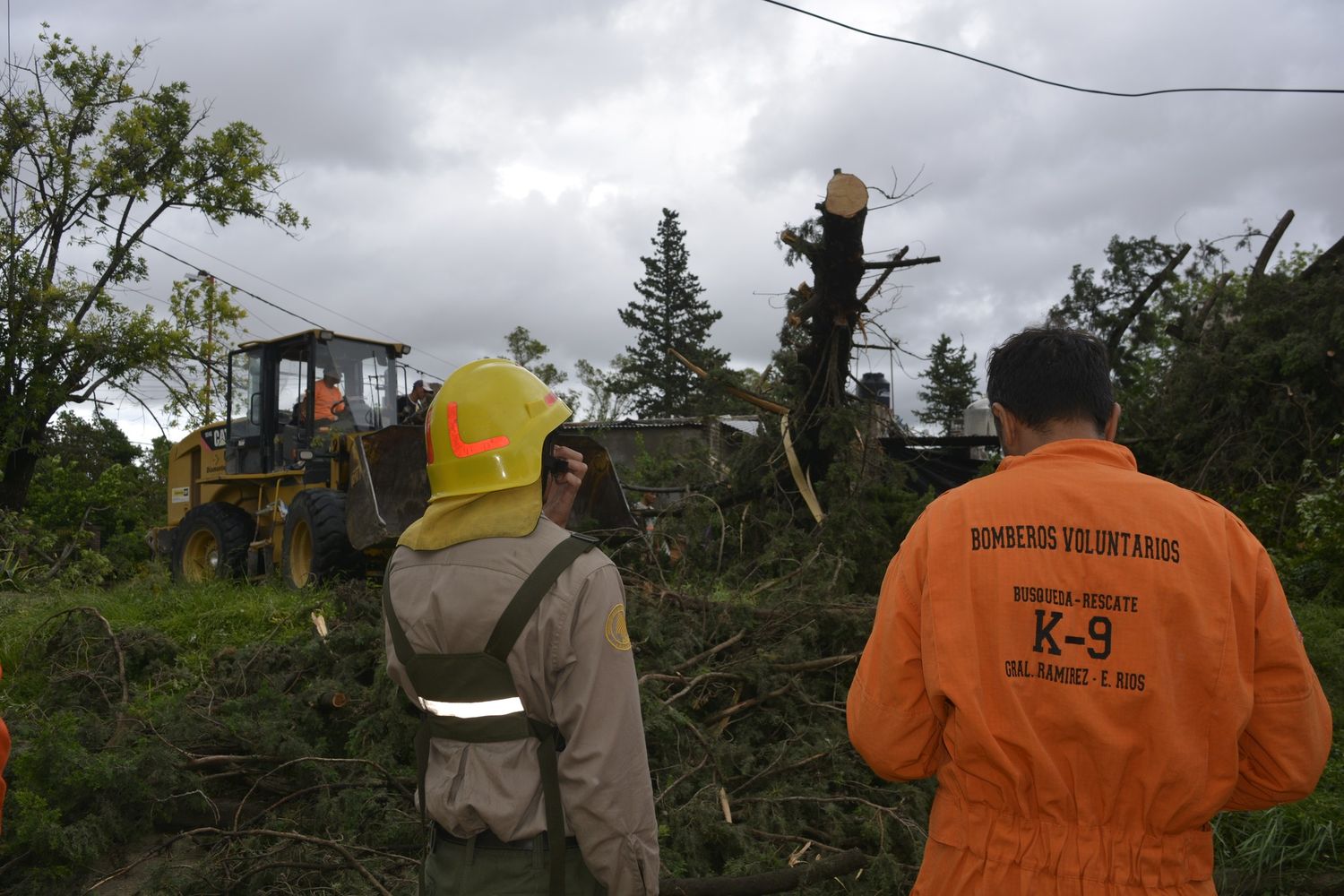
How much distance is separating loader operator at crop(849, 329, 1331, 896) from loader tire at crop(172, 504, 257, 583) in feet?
30.8

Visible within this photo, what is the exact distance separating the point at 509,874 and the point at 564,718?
0.31 metres

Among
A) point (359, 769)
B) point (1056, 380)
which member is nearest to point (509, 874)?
point (1056, 380)

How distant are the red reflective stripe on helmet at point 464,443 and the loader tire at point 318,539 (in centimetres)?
620

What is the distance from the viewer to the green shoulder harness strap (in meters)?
1.85

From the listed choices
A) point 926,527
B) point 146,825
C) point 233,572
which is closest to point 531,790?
point 926,527

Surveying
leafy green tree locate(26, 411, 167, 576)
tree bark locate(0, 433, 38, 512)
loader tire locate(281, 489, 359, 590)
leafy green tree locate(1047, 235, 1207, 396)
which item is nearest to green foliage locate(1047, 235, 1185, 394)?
leafy green tree locate(1047, 235, 1207, 396)

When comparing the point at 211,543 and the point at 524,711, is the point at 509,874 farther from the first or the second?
the point at 211,543

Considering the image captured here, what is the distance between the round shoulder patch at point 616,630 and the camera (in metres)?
1.89

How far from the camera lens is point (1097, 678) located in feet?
5.41

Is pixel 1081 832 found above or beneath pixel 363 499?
beneath

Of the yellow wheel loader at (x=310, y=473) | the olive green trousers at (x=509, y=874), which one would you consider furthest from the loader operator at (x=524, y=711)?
the yellow wheel loader at (x=310, y=473)

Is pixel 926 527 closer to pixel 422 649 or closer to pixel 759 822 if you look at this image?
pixel 422 649

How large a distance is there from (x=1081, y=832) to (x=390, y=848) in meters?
2.80

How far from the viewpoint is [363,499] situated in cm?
754
